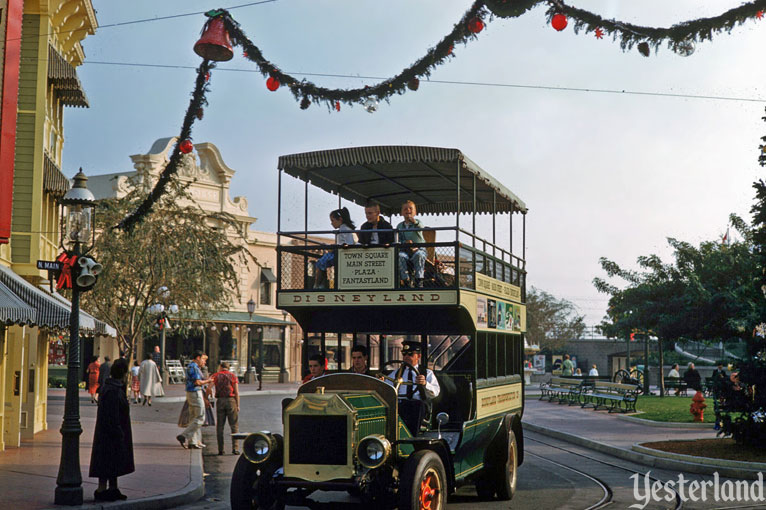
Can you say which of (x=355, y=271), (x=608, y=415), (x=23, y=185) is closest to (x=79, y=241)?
(x=355, y=271)

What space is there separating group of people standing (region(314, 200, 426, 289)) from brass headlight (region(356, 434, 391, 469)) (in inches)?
113

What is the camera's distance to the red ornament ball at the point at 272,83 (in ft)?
34.6

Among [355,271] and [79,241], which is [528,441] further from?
[79,241]

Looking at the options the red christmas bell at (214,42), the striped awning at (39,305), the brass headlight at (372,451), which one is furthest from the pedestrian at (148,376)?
the brass headlight at (372,451)

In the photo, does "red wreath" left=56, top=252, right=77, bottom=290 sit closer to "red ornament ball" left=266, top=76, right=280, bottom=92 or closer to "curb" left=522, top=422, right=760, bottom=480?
"red ornament ball" left=266, top=76, right=280, bottom=92

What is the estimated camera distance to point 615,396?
2712 centimetres

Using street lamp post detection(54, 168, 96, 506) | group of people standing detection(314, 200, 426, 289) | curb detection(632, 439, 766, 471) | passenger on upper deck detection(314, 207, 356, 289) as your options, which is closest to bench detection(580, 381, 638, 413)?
curb detection(632, 439, 766, 471)

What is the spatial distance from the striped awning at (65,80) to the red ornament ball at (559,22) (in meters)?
11.9

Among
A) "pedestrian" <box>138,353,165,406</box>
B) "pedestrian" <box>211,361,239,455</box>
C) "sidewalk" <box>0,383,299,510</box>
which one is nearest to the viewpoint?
"sidewalk" <box>0,383,299,510</box>

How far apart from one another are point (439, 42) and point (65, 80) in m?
11.8

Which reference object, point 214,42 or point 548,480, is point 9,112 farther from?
point 548,480

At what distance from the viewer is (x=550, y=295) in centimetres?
8231

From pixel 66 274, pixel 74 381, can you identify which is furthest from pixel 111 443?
pixel 66 274

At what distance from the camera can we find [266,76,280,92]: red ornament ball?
10.5m
